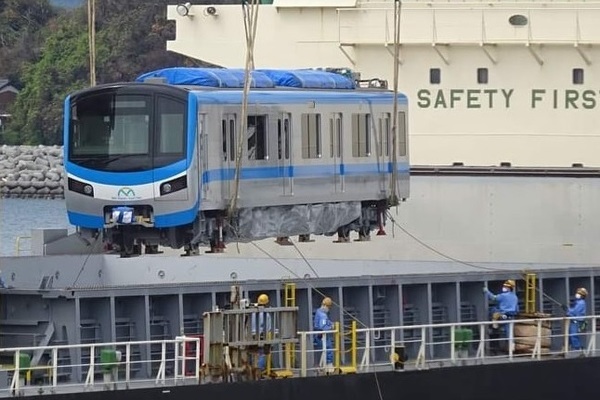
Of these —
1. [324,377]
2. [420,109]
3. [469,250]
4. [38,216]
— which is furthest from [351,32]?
[38,216]

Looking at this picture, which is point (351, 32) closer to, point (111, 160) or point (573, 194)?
point (573, 194)

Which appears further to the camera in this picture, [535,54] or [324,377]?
[535,54]

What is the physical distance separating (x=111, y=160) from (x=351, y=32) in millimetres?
10948

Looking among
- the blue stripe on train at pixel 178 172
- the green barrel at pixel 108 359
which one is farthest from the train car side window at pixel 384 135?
the green barrel at pixel 108 359

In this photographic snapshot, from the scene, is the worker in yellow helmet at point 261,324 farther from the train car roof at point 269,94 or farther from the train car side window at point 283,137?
the train car side window at point 283,137

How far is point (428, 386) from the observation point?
27359 mm

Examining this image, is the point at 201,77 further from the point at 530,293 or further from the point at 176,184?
the point at 530,293

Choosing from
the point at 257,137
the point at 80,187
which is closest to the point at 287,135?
the point at 257,137

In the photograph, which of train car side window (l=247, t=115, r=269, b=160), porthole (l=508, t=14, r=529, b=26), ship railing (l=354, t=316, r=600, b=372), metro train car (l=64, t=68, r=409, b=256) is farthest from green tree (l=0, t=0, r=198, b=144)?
ship railing (l=354, t=316, r=600, b=372)

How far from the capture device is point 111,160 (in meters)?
28.6

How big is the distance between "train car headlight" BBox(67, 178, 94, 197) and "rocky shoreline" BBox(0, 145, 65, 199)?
150 ft

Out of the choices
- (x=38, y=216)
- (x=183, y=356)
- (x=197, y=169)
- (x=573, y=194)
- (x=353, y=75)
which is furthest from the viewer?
(x=38, y=216)

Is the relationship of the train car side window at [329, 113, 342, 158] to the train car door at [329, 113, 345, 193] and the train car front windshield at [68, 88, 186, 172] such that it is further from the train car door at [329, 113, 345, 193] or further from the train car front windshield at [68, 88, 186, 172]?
the train car front windshield at [68, 88, 186, 172]

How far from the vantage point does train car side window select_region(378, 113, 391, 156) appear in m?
32.3
